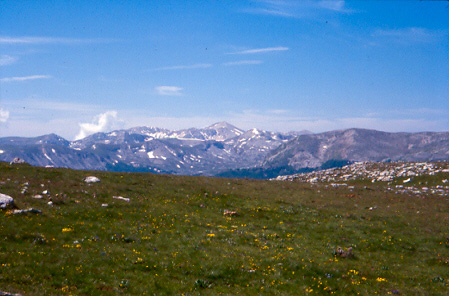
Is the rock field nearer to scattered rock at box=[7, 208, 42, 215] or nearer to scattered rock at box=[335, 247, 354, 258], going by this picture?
scattered rock at box=[335, 247, 354, 258]

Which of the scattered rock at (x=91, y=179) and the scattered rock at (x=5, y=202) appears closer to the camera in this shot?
the scattered rock at (x=5, y=202)

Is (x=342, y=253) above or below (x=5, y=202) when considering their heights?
below

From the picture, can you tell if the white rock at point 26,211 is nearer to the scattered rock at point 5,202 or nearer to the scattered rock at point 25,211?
the scattered rock at point 25,211

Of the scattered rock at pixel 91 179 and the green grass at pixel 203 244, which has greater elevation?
the scattered rock at pixel 91 179

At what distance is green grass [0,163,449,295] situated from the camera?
17516mm

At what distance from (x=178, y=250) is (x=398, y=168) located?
94123 millimetres

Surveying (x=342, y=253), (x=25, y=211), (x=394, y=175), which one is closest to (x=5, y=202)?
(x=25, y=211)

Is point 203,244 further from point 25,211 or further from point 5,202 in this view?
point 5,202

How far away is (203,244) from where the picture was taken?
79.5 ft

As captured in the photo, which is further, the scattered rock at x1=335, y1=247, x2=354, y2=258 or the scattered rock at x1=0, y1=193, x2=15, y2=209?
the scattered rock at x1=335, y1=247, x2=354, y2=258

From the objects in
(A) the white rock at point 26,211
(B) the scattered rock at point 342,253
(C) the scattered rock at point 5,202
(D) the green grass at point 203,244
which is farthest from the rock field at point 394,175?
(C) the scattered rock at point 5,202

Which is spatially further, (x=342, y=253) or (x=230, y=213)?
(x=230, y=213)

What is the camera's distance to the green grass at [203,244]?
57.5 feet

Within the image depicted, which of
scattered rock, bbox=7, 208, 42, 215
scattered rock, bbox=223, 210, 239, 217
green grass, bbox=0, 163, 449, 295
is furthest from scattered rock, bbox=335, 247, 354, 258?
scattered rock, bbox=7, 208, 42, 215
